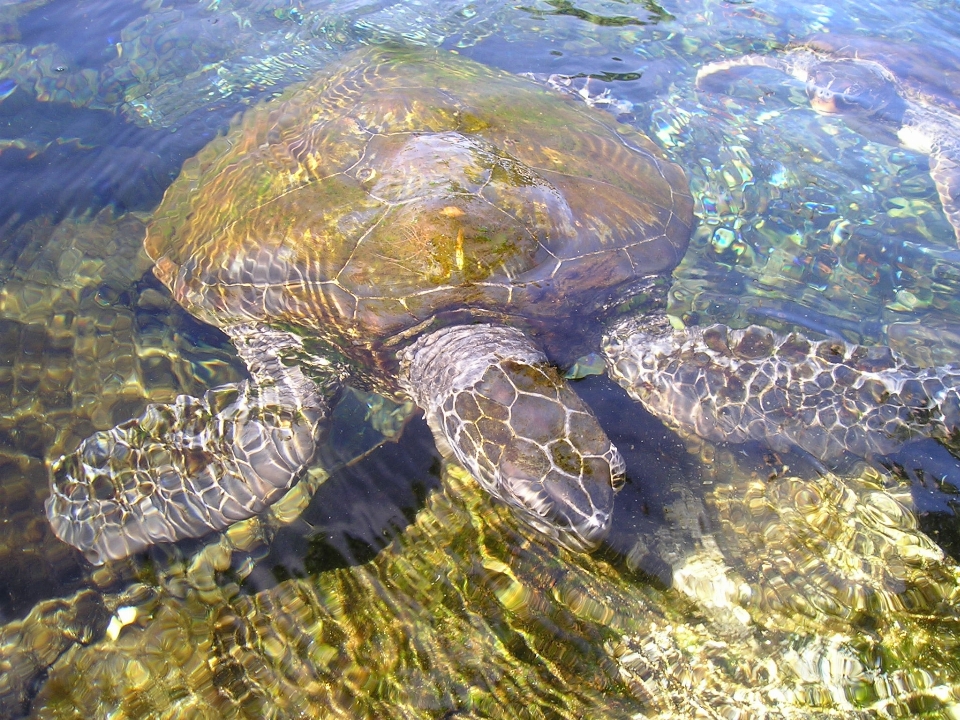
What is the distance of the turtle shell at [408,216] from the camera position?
353cm

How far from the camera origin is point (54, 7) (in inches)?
276

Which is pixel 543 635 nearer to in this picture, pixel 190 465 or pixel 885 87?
pixel 190 465

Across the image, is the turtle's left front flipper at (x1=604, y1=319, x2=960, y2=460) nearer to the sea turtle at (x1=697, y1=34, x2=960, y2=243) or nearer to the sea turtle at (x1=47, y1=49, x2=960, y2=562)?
the sea turtle at (x1=47, y1=49, x2=960, y2=562)

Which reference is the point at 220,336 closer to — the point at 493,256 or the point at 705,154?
the point at 493,256

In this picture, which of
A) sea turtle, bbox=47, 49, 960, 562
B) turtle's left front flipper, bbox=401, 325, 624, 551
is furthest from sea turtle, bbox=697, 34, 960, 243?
turtle's left front flipper, bbox=401, 325, 624, 551

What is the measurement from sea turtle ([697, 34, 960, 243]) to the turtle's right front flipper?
611 centimetres

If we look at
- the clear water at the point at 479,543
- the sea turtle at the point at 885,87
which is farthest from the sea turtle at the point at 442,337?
the sea turtle at the point at 885,87

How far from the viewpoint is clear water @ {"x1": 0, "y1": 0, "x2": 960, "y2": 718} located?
106 inches

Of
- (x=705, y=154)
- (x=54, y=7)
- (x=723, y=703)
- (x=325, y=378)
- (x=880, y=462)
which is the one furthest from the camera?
(x=54, y=7)

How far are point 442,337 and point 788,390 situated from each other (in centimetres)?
226

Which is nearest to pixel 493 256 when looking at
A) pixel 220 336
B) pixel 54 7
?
pixel 220 336

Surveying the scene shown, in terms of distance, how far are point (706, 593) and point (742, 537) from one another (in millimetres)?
455

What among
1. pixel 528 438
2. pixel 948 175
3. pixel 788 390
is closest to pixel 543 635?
pixel 528 438

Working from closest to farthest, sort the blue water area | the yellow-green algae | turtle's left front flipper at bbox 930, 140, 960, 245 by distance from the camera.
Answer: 1. the yellow-green algae
2. turtle's left front flipper at bbox 930, 140, 960, 245
3. the blue water area
